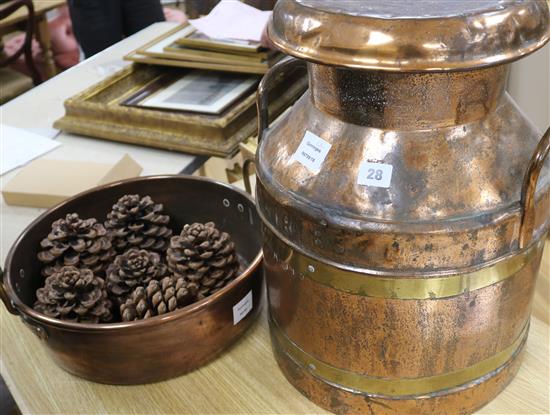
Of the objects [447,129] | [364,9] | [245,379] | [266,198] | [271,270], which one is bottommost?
[245,379]

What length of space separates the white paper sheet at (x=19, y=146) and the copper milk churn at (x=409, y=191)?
93 cm

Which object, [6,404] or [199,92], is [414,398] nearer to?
[199,92]

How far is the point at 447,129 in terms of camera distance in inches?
25.1

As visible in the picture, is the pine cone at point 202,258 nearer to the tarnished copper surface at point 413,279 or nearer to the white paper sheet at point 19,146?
the tarnished copper surface at point 413,279

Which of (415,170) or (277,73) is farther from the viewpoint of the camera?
(277,73)

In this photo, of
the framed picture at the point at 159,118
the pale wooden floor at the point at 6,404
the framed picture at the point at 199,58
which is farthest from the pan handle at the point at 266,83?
the pale wooden floor at the point at 6,404

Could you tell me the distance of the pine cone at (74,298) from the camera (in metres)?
0.87

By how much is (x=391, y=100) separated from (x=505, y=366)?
0.39 meters

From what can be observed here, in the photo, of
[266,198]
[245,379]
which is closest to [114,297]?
[245,379]

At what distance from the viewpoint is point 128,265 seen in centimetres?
92

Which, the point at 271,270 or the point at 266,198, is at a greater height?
the point at 266,198

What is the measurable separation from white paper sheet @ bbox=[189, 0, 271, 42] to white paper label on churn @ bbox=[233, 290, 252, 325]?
0.87 m

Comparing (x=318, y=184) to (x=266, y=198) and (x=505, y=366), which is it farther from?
(x=505, y=366)

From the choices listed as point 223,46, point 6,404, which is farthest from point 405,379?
point 6,404
